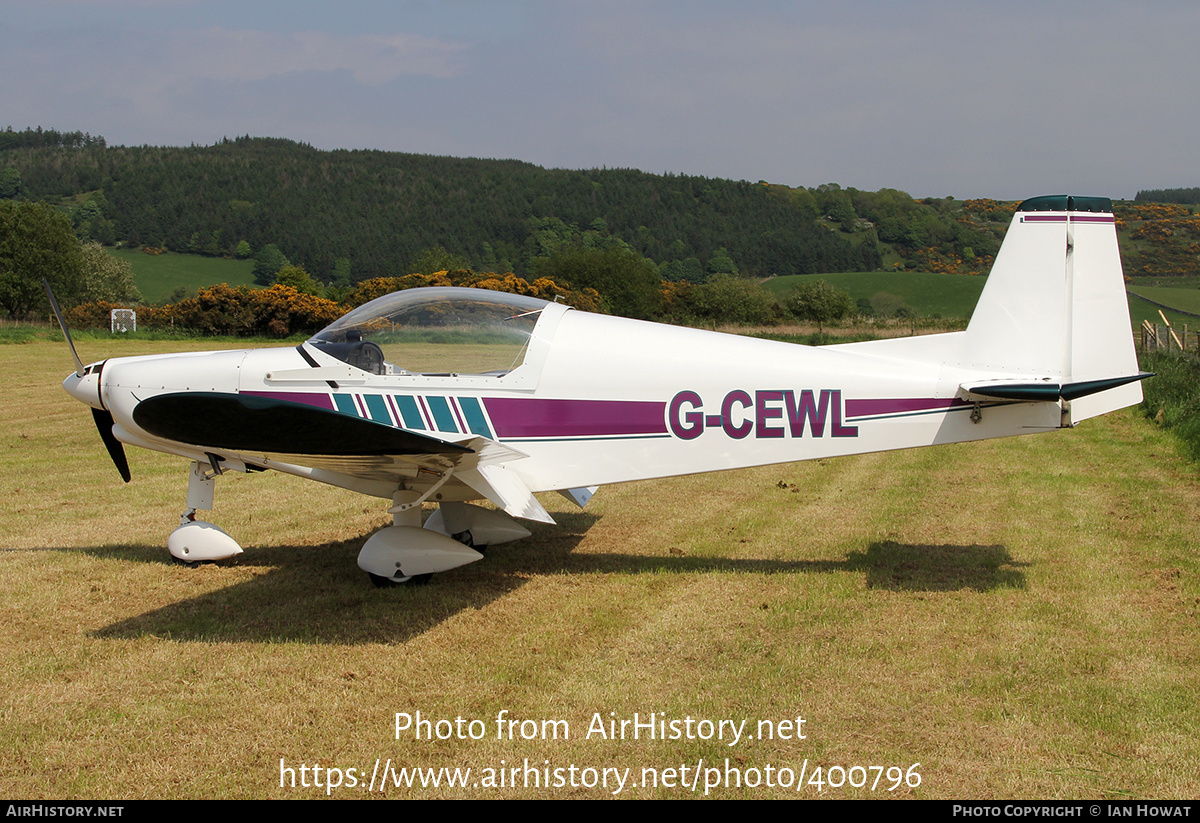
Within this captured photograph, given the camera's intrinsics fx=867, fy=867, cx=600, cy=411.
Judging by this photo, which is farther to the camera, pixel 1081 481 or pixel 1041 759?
pixel 1081 481

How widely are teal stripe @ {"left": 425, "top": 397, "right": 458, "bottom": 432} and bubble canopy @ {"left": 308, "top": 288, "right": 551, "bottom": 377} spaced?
187mm

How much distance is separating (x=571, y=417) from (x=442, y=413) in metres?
0.83

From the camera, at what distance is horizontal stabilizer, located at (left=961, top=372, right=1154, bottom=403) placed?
5012 millimetres

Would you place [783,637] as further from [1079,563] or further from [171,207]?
[171,207]

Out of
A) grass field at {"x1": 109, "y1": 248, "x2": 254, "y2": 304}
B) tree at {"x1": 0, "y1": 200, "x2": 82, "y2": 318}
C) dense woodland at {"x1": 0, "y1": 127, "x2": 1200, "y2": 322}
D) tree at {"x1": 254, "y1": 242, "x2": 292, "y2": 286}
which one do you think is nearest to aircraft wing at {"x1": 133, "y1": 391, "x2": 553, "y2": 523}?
tree at {"x1": 0, "y1": 200, "x2": 82, "y2": 318}

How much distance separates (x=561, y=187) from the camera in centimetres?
13412

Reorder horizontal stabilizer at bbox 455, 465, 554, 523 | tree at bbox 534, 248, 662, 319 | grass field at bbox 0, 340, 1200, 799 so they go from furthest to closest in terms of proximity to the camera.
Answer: tree at bbox 534, 248, 662, 319 < horizontal stabilizer at bbox 455, 465, 554, 523 < grass field at bbox 0, 340, 1200, 799

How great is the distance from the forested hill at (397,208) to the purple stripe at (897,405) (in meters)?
90.0

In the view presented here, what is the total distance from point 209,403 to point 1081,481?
8.37 m

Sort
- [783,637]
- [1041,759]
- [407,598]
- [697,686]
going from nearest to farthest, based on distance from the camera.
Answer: [1041,759]
[697,686]
[783,637]
[407,598]

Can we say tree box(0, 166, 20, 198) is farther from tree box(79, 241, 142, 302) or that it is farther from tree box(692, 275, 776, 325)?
tree box(692, 275, 776, 325)

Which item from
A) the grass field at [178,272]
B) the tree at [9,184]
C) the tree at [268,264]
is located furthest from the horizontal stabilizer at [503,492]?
the tree at [9,184]

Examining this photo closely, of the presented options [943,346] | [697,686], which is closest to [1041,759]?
[697,686]
